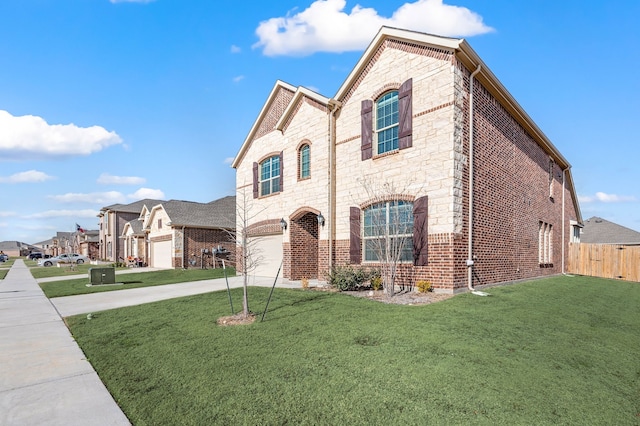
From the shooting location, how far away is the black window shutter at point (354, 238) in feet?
40.5

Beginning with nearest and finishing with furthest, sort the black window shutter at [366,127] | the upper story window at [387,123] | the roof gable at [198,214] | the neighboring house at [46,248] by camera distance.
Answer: the upper story window at [387,123] < the black window shutter at [366,127] < the roof gable at [198,214] < the neighboring house at [46,248]

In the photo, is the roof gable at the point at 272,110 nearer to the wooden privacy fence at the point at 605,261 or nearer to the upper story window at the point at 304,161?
the upper story window at the point at 304,161

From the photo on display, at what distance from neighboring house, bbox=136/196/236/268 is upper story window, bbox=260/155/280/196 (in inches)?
293

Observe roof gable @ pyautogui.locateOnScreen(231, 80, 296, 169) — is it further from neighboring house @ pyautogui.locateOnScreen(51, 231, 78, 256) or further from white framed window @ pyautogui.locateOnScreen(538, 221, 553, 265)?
neighboring house @ pyautogui.locateOnScreen(51, 231, 78, 256)

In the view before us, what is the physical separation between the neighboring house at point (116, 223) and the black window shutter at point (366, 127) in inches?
1324

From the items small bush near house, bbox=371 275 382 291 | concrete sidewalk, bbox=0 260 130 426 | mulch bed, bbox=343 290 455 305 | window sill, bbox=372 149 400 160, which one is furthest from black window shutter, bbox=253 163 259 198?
concrete sidewalk, bbox=0 260 130 426

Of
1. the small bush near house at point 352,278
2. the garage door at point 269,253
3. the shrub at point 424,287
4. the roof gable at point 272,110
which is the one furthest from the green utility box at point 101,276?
the shrub at point 424,287

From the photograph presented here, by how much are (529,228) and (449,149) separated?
7201mm

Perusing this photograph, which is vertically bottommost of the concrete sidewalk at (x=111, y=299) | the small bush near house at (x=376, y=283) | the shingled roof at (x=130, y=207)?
the concrete sidewalk at (x=111, y=299)

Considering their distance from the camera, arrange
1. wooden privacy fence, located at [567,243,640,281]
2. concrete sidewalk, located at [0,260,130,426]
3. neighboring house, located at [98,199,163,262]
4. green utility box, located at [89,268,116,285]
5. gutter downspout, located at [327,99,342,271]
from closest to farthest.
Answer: concrete sidewalk, located at [0,260,130,426]
gutter downspout, located at [327,99,342,271]
green utility box, located at [89,268,116,285]
wooden privacy fence, located at [567,243,640,281]
neighboring house, located at [98,199,163,262]

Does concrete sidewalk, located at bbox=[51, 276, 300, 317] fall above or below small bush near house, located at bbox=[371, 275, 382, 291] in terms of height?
below

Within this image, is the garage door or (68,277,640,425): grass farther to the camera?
the garage door

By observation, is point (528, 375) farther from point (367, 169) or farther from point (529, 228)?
point (529, 228)

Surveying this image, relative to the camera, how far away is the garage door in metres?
17.1
